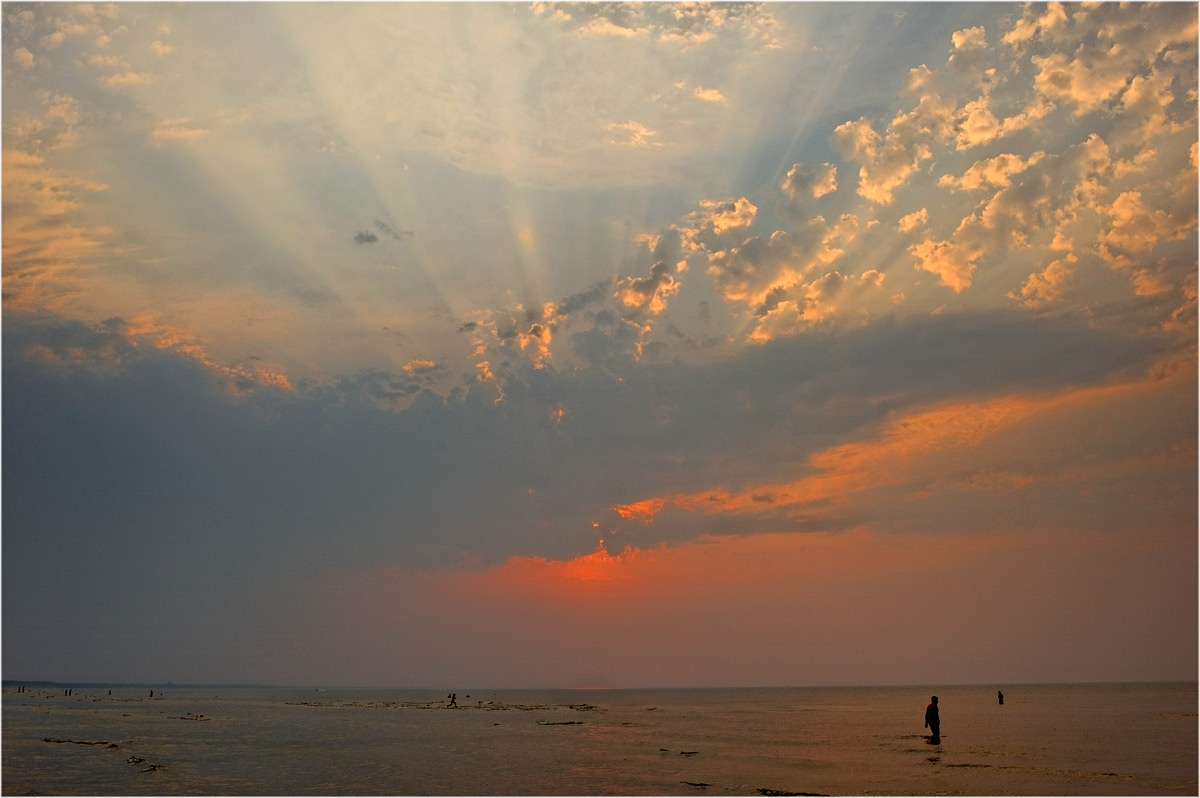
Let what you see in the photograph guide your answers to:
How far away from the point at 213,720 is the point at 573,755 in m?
55.3

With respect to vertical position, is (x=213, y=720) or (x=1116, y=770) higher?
(x=1116, y=770)

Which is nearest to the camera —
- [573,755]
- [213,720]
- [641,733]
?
[573,755]

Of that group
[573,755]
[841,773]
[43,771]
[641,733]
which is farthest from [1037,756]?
[43,771]

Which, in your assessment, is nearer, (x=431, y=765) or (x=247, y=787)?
(x=247, y=787)

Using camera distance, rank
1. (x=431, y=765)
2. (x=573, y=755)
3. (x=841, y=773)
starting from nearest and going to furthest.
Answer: (x=841, y=773)
(x=431, y=765)
(x=573, y=755)

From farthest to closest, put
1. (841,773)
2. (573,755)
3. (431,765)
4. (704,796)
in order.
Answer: (573,755) < (431,765) < (841,773) < (704,796)

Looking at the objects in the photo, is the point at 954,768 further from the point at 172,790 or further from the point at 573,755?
the point at 172,790

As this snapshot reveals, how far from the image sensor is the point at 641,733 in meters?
72.2

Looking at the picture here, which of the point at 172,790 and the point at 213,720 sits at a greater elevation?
the point at 172,790

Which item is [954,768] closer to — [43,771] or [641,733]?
[641,733]

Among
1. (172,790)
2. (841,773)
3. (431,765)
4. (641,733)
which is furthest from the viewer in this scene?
(641,733)

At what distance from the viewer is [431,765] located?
48188mm

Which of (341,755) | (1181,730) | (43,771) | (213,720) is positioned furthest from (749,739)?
(213,720)

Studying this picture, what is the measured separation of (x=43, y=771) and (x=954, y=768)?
44398mm
